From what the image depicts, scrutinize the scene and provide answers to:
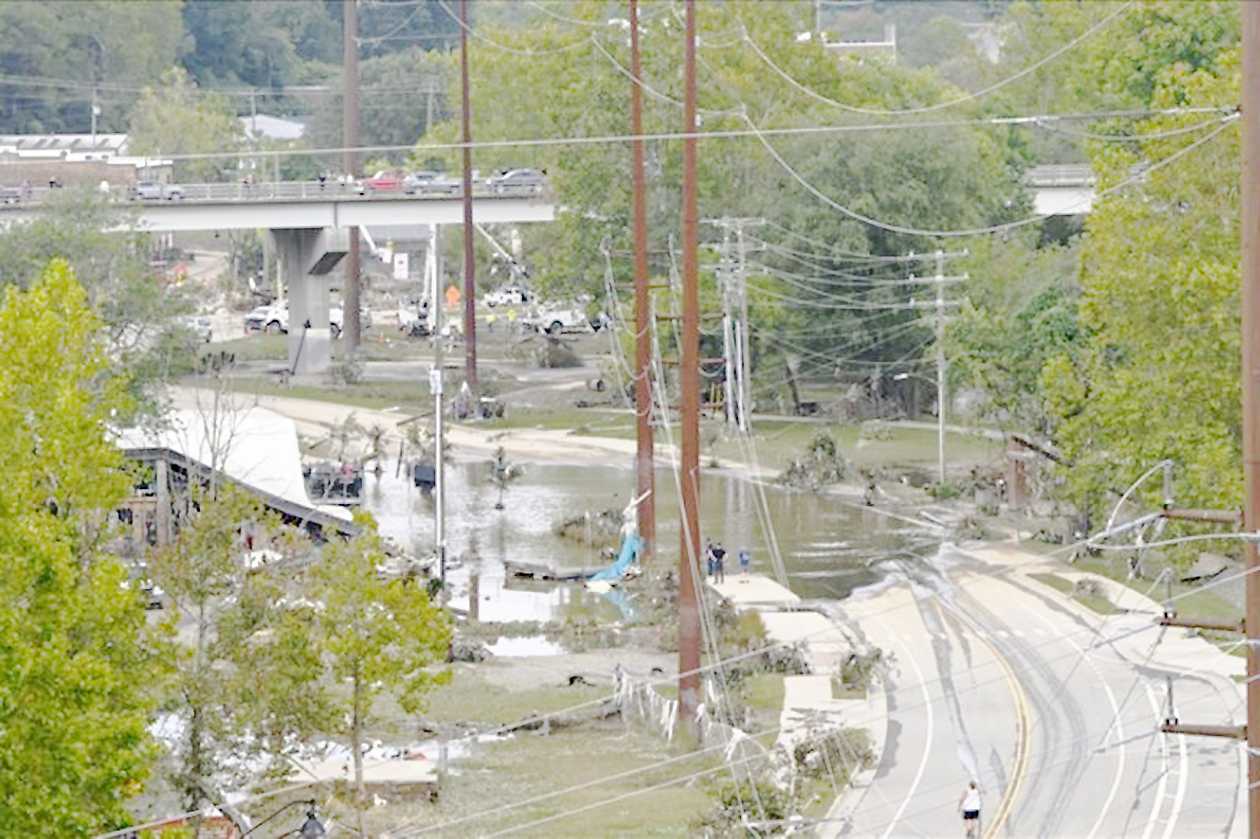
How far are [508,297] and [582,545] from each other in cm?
6096

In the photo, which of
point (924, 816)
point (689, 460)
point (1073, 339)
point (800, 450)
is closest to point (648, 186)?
point (800, 450)

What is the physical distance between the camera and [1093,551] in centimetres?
5688

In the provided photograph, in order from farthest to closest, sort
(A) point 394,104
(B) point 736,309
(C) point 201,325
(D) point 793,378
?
(A) point 394,104
(C) point 201,325
(D) point 793,378
(B) point 736,309

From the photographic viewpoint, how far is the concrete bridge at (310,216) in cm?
9356

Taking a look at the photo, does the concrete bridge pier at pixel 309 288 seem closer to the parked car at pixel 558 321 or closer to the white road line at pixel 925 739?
the parked car at pixel 558 321

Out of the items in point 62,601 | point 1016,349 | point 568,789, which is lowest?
point 568,789

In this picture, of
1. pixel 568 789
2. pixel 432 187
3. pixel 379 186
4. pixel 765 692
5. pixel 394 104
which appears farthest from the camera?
pixel 394 104

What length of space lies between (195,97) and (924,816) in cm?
12601

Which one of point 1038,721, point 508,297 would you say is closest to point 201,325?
point 508,297

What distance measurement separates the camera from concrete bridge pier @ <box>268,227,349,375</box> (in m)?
96.6

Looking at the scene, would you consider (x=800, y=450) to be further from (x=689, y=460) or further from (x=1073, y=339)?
(x=689, y=460)

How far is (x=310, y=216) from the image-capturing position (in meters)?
95.8

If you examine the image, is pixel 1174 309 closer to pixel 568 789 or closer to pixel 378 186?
pixel 568 789

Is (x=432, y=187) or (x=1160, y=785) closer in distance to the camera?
(x=1160, y=785)
